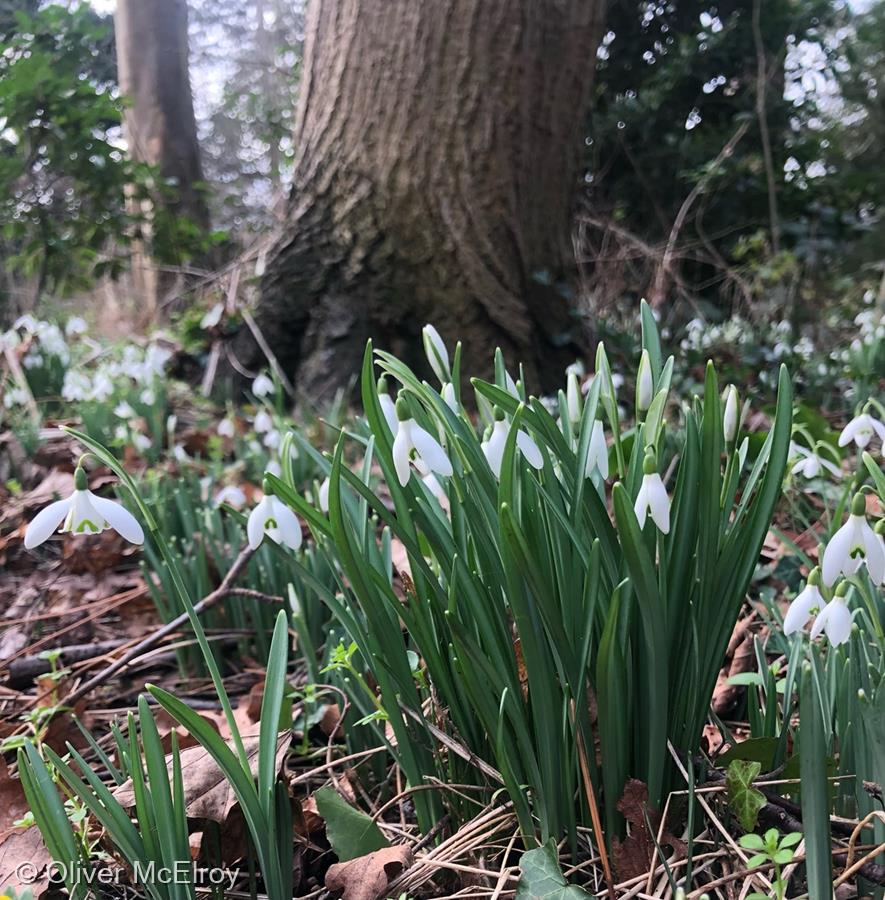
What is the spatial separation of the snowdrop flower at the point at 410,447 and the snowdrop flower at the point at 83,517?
32 centimetres

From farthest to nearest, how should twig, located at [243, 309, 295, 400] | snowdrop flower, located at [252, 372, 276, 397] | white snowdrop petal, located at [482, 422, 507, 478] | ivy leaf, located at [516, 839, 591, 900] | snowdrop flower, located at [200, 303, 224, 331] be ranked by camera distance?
snowdrop flower, located at [200, 303, 224, 331] → twig, located at [243, 309, 295, 400] → snowdrop flower, located at [252, 372, 276, 397] → white snowdrop petal, located at [482, 422, 507, 478] → ivy leaf, located at [516, 839, 591, 900]

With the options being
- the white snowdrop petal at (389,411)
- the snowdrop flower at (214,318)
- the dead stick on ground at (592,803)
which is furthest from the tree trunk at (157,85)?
the dead stick on ground at (592,803)

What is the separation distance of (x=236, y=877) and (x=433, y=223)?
2.83m

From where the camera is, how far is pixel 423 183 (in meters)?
3.35

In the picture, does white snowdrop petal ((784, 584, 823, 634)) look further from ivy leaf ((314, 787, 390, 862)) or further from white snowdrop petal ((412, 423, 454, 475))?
ivy leaf ((314, 787, 390, 862))

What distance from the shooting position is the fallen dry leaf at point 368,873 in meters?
0.95

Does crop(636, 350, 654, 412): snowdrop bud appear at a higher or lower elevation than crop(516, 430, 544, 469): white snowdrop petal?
higher

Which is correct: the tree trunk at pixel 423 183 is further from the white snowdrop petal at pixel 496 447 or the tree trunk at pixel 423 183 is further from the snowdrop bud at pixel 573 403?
the white snowdrop petal at pixel 496 447

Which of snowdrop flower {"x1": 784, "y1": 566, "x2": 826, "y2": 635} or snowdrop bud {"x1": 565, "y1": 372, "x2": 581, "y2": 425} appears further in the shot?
snowdrop bud {"x1": 565, "y1": 372, "x2": 581, "y2": 425}

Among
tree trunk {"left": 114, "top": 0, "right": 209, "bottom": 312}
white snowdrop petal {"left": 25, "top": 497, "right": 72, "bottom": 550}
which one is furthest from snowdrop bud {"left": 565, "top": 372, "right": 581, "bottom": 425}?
tree trunk {"left": 114, "top": 0, "right": 209, "bottom": 312}

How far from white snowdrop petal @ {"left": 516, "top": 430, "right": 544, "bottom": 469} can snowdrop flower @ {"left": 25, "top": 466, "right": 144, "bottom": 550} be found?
46 centimetres

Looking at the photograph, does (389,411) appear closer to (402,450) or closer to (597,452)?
(402,450)

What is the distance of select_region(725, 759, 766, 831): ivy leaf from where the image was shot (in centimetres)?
89

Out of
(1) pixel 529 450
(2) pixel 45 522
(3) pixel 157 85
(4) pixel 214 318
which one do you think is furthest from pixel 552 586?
(3) pixel 157 85
